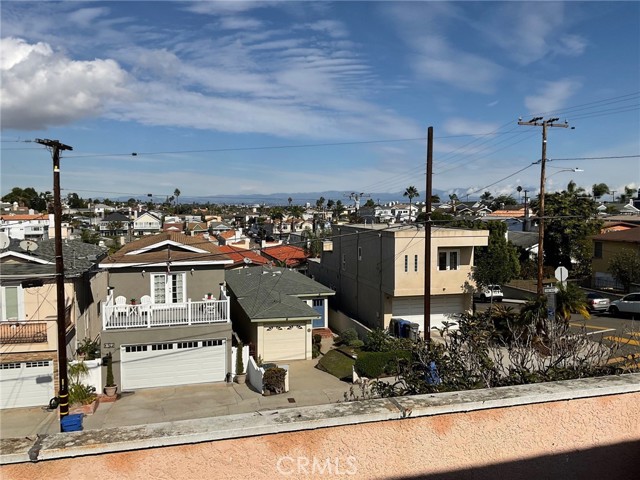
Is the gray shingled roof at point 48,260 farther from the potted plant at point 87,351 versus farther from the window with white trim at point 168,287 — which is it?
the potted plant at point 87,351

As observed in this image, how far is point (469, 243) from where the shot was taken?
1020 inches

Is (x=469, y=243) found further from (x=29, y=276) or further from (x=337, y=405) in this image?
(x=337, y=405)

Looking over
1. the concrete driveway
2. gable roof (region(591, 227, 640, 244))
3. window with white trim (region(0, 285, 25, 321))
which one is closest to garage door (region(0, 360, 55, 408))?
the concrete driveway

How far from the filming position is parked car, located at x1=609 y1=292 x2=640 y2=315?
28622 mm

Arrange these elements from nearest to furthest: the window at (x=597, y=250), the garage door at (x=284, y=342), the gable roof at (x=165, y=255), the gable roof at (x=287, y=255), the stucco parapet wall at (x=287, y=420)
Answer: the stucco parapet wall at (x=287, y=420) → the gable roof at (x=165, y=255) → the garage door at (x=284, y=342) → the window at (x=597, y=250) → the gable roof at (x=287, y=255)

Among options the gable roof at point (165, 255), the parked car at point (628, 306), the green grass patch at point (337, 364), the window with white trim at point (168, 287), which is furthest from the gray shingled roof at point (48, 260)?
the parked car at point (628, 306)

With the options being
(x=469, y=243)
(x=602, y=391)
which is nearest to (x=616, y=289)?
(x=469, y=243)

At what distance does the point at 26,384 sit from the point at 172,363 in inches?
192

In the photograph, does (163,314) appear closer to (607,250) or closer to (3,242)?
(3,242)

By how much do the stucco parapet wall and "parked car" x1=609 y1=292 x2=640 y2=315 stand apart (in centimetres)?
2825

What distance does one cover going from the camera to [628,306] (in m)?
29.0

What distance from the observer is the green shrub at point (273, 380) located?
18344 millimetres

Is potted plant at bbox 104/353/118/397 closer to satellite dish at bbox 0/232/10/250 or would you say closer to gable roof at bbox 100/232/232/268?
gable roof at bbox 100/232/232/268

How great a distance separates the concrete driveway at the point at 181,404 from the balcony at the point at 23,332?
7.81ft
